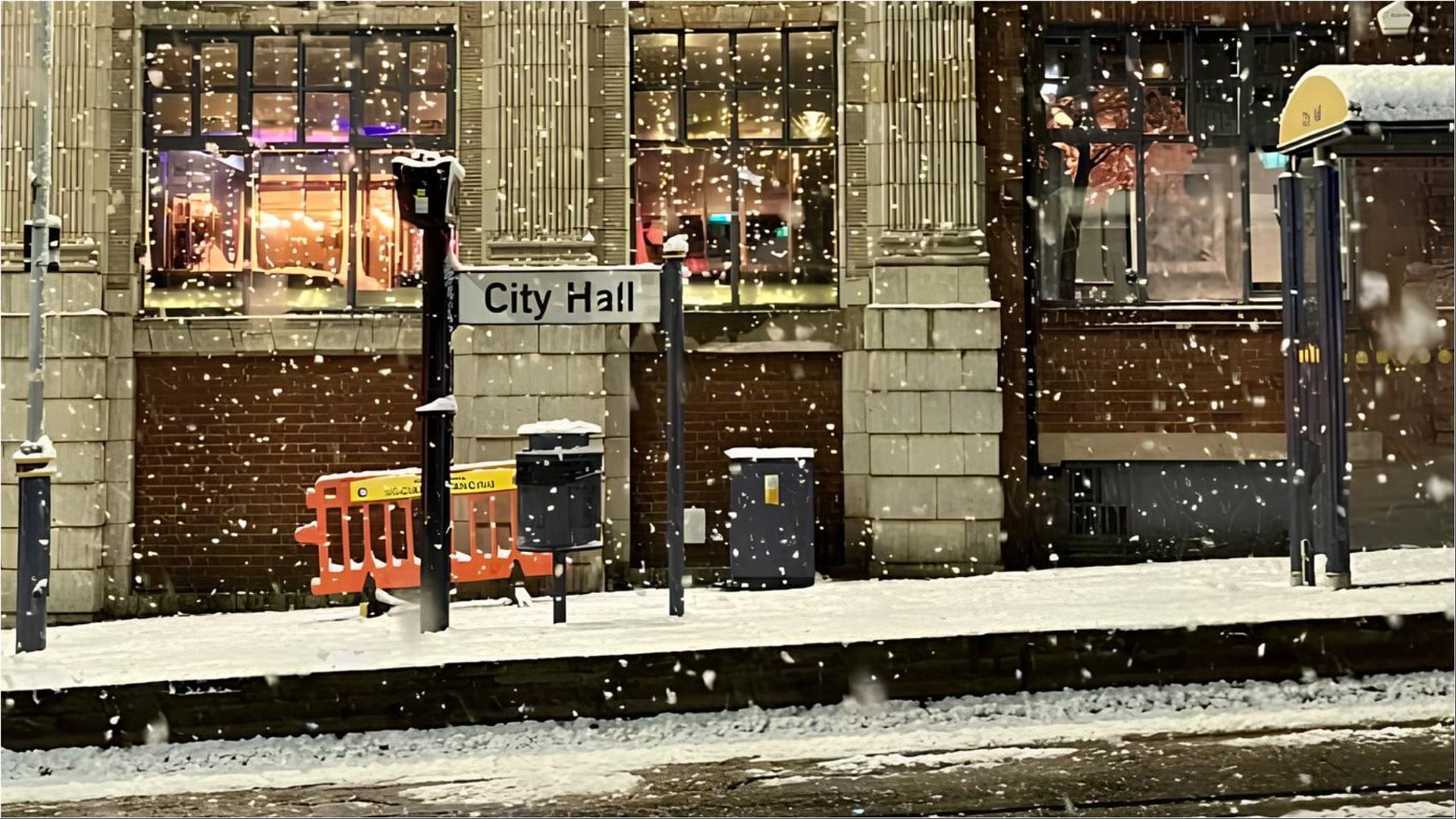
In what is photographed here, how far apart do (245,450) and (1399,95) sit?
9802 millimetres

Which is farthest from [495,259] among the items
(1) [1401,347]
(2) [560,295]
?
(1) [1401,347]

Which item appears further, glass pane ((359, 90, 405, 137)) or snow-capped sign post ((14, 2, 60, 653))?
glass pane ((359, 90, 405, 137))

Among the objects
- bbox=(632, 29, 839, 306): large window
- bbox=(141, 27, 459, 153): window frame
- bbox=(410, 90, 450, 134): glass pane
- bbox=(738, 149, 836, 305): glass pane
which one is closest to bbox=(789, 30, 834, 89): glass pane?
bbox=(632, 29, 839, 306): large window

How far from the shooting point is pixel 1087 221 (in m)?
12.4

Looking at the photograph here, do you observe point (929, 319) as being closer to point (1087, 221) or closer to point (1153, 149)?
point (1087, 221)

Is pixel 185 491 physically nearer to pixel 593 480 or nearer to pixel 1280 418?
pixel 593 480

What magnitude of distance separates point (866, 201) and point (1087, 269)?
7.33ft

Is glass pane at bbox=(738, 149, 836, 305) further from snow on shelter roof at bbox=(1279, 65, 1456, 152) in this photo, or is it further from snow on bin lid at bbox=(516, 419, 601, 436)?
snow on shelter roof at bbox=(1279, 65, 1456, 152)

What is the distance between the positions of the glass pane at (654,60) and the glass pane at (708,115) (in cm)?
27

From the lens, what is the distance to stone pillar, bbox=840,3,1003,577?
38.5 ft

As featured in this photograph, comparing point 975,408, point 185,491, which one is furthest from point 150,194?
point 975,408

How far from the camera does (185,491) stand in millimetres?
12102

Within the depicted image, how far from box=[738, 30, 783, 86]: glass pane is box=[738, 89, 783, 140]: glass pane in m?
0.12

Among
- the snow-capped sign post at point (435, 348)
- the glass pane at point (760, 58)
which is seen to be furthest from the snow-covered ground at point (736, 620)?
the glass pane at point (760, 58)
